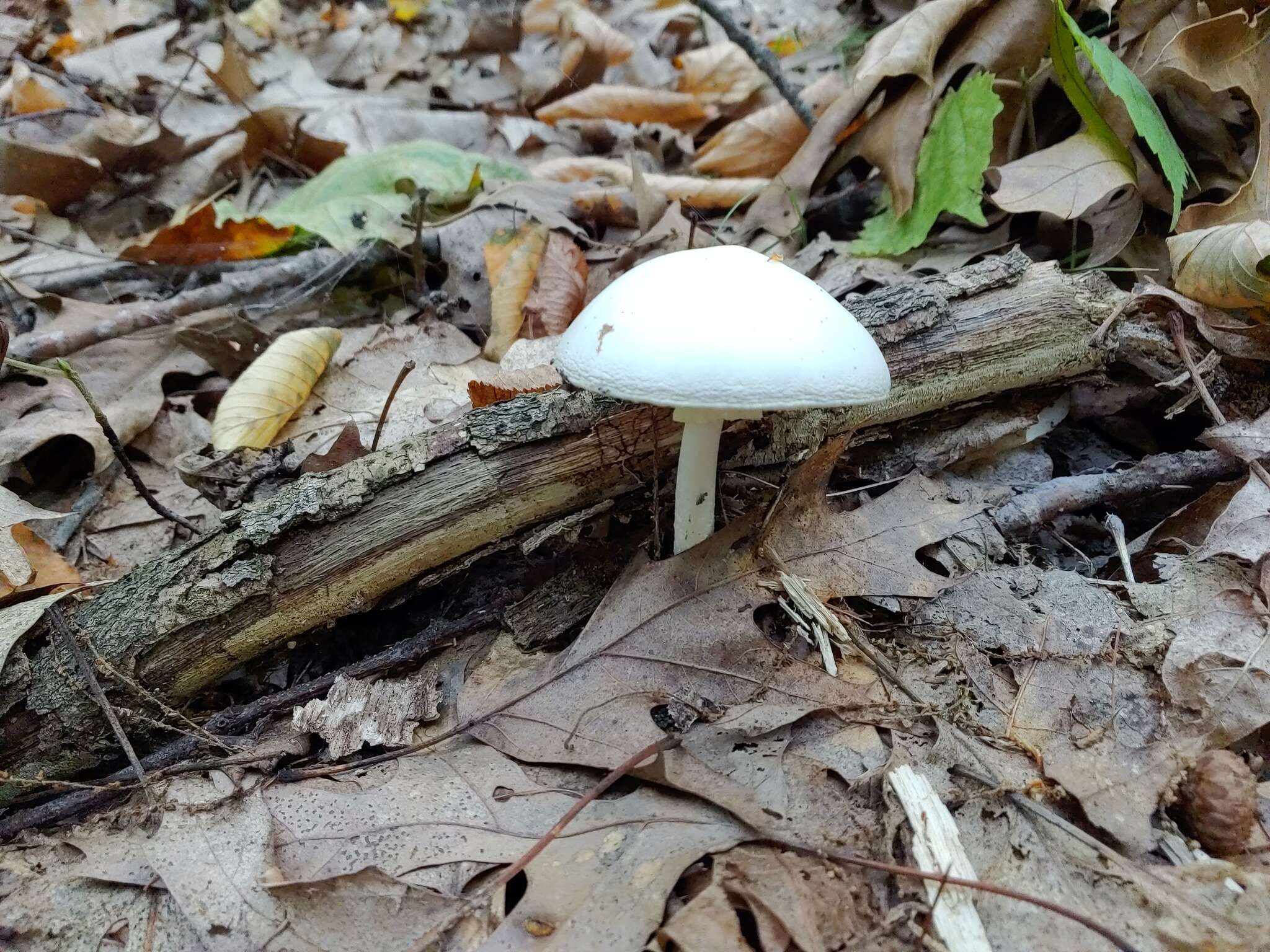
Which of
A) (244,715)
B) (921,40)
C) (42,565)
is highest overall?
(921,40)

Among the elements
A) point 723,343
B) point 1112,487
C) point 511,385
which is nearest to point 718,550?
point 723,343

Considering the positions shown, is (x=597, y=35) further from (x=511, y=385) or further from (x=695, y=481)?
(x=695, y=481)

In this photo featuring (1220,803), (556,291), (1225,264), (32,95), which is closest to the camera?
(1220,803)

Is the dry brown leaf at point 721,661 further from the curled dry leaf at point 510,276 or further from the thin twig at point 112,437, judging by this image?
the curled dry leaf at point 510,276

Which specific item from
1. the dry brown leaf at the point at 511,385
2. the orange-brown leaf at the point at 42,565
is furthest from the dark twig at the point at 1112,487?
the orange-brown leaf at the point at 42,565

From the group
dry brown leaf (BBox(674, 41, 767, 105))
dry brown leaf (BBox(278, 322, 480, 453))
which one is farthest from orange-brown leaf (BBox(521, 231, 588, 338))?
dry brown leaf (BBox(674, 41, 767, 105))

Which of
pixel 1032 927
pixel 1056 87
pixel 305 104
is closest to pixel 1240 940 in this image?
pixel 1032 927
